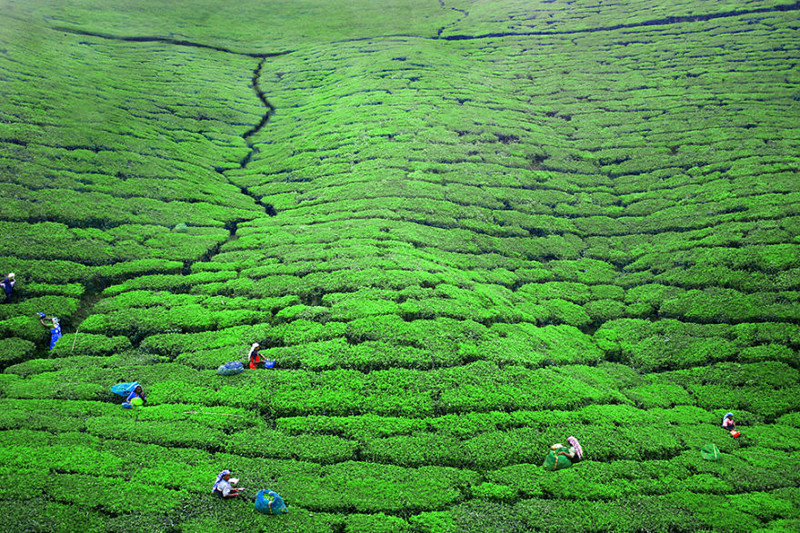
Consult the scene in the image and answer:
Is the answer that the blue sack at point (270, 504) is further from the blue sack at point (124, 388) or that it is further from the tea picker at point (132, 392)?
the blue sack at point (124, 388)

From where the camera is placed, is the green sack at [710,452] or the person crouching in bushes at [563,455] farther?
the green sack at [710,452]

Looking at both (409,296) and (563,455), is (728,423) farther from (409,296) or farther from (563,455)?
(409,296)

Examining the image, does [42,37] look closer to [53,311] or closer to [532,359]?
[53,311]

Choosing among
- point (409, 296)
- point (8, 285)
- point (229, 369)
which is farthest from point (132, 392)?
point (409, 296)

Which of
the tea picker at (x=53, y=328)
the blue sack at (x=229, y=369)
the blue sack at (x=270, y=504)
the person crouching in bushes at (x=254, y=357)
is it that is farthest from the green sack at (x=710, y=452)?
the tea picker at (x=53, y=328)

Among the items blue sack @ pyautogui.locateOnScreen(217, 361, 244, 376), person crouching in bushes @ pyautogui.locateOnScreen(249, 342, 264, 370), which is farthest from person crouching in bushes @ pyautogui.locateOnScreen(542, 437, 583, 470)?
blue sack @ pyautogui.locateOnScreen(217, 361, 244, 376)

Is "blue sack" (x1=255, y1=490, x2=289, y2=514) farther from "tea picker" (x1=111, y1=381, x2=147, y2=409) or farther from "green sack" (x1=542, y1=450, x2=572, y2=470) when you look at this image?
"green sack" (x1=542, y1=450, x2=572, y2=470)
